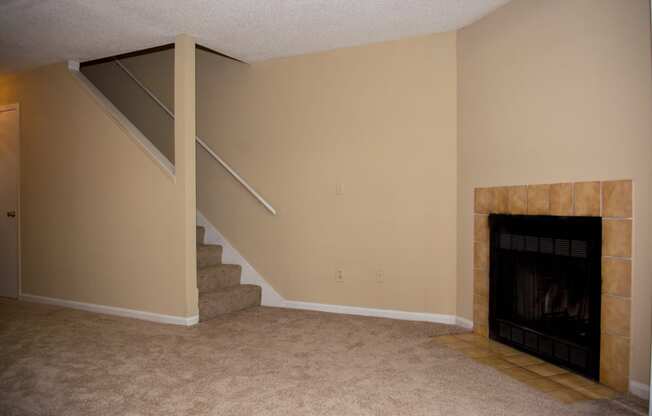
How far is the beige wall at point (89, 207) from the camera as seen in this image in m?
3.91

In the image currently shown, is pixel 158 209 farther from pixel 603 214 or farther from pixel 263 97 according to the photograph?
pixel 603 214

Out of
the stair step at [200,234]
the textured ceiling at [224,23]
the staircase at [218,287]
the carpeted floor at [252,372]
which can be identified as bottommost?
the carpeted floor at [252,372]

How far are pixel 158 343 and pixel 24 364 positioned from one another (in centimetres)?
77

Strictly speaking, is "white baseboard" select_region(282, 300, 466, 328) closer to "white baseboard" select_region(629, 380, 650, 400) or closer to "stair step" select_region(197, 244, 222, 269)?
"stair step" select_region(197, 244, 222, 269)

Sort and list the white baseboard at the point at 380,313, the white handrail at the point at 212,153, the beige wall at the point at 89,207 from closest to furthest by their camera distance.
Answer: the white baseboard at the point at 380,313 < the beige wall at the point at 89,207 < the white handrail at the point at 212,153

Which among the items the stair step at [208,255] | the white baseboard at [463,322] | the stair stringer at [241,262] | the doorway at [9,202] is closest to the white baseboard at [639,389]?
the white baseboard at [463,322]

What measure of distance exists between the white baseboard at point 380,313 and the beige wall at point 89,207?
1.00m

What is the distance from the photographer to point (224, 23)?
3.47m

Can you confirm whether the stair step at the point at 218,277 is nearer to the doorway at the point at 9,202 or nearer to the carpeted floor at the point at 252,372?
the carpeted floor at the point at 252,372

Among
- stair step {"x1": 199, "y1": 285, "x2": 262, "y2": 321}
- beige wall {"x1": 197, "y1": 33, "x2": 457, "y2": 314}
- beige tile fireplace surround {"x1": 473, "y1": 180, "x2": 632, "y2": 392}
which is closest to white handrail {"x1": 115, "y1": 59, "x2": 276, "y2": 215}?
beige wall {"x1": 197, "y1": 33, "x2": 457, "y2": 314}

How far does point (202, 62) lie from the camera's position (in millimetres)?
4840

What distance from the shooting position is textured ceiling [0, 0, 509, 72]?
3160 millimetres

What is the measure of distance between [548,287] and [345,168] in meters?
1.85

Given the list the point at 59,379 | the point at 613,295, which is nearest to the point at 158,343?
the point at 59,379
